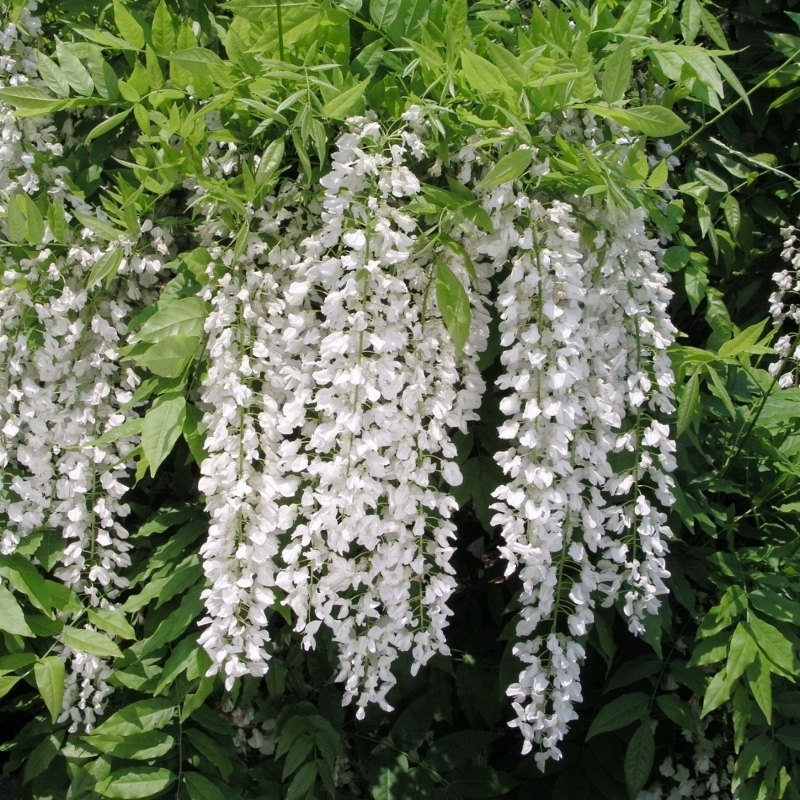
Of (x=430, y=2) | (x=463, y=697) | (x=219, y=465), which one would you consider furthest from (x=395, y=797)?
(x=430, y=2)

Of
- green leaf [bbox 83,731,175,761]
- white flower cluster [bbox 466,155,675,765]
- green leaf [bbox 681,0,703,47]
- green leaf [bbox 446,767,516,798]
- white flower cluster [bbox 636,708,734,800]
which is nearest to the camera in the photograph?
white flower cluster [bbox 466,155,675,765]

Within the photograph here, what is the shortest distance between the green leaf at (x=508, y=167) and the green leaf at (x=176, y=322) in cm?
53

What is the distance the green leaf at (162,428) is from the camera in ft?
4.29

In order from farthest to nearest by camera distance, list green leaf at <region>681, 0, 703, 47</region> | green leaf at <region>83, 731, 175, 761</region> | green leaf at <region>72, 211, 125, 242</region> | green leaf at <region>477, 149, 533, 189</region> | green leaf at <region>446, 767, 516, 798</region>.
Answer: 1. green leaf at <region>446, 767, 516, 798</region>
2. green leaf at <region>681, 0, 703, 47</region>
3. green leaf at <region>83, 731, 175, 761</region>
4. green leaf at <region>72, 211, 125, 242</region>
5. green leaf at <region>477, 149, 533, 189</region>

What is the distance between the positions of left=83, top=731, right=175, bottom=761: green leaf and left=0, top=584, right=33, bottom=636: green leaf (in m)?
0.24

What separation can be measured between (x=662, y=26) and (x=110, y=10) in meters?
1.17

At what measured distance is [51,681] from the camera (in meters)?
1.48

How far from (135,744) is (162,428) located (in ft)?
2.17

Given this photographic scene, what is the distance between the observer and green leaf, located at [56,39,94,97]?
1487 mm

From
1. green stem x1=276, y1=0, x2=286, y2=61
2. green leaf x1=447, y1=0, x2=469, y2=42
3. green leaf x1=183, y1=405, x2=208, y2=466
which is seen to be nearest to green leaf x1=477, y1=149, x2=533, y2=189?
green leaf x1=447, y1=0, x2=469, y2=42

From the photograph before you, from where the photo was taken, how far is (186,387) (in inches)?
59.6

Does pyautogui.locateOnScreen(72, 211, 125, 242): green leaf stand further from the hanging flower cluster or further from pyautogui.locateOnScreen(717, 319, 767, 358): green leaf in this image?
pyautogui.locateOnScreen(717, 319, 767, 358): green leaf

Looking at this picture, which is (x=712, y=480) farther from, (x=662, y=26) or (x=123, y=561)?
(x=123, y=561)

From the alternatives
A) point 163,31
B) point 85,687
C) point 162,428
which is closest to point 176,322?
point 162,428
